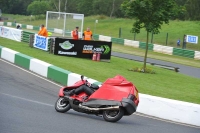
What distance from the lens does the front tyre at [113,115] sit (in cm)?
1078

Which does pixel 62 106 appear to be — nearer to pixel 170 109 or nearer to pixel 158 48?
pixel 170 109

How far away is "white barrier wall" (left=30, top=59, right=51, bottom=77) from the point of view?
19375mm

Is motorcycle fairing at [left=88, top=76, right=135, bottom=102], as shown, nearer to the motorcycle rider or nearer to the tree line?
the motorcycle rider

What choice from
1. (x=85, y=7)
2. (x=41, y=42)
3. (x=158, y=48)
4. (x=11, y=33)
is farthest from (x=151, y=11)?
(x=85, y=7)

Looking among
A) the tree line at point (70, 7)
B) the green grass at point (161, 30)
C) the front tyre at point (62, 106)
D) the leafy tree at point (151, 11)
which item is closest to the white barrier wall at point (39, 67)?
the leafy tree at point (151, 11)

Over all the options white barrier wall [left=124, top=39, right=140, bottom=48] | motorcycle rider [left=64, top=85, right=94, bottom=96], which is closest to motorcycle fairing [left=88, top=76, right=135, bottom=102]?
motorcycle rider [left=64, top=85, right=94, bottom=96]

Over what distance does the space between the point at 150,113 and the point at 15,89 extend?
4450 mm

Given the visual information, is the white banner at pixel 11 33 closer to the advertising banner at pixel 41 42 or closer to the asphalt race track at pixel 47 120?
the advertising banner at pixel 41 42

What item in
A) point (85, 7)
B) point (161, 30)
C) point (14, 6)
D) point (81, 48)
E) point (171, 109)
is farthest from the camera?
point (14, 6)

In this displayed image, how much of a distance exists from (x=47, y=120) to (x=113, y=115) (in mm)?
1573

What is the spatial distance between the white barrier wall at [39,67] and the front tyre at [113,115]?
8.55 metres

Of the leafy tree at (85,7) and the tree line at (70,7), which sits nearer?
the tree line at (70,7)

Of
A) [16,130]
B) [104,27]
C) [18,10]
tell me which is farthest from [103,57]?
[18,10]

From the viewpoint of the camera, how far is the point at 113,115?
36.0 ft
